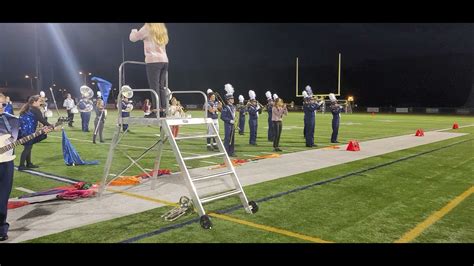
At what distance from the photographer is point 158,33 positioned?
230 inches

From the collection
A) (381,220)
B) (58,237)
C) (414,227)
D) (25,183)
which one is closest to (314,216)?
(381,220)

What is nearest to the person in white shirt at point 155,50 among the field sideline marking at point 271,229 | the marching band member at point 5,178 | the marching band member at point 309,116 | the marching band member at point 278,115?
the field sideline marking at point 271,229

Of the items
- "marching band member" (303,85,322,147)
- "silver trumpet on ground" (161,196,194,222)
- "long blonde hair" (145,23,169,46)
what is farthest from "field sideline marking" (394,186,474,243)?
"marching band member" (303,85,322,147)

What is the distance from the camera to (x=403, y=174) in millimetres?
8469

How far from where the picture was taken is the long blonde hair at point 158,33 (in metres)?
5.81

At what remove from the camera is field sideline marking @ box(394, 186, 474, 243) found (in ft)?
14.9

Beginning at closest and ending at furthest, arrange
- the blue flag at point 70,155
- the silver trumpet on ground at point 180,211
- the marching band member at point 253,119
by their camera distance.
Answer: the silver trumpet on ground at point 180,211
the blue flag at point 70,155
the marching band member at point 253,119

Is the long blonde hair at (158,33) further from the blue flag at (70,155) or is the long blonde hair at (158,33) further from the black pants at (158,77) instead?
the blue flag at (70,155)

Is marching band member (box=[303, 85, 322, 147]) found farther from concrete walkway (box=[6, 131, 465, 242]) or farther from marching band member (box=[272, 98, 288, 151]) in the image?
concrete walkway (box=[6, 131, 465, 242])

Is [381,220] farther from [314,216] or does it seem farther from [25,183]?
[25,183]

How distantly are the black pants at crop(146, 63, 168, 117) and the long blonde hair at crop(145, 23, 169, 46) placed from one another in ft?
1.17

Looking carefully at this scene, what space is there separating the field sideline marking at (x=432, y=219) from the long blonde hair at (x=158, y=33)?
4.27 meters

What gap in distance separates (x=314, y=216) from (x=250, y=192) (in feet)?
5.33

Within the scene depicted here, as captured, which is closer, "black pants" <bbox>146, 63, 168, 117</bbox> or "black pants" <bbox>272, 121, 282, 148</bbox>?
"black pants" <bbox>146, 63, 168, 117</bbox>
